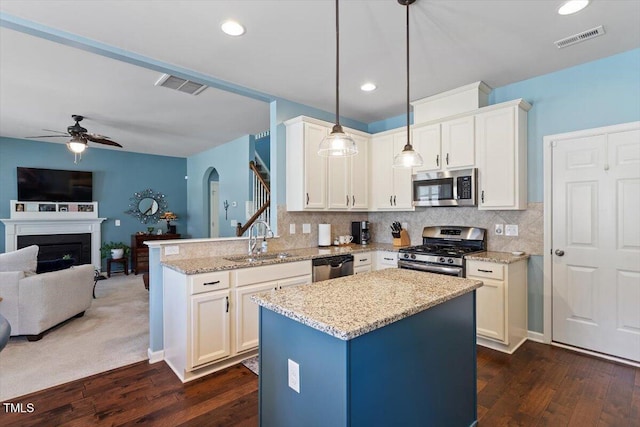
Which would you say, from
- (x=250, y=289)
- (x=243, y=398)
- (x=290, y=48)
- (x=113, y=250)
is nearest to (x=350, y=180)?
(x=290, y=48)

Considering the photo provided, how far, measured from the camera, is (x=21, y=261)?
3488 mm

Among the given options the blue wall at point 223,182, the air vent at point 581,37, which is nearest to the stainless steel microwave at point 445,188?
the air vent at point 581,37

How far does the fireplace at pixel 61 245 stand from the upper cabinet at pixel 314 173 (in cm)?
513

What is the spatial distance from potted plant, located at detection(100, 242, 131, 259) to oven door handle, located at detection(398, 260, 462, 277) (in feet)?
20.2

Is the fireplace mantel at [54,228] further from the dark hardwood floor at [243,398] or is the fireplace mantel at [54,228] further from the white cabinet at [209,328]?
the white cabinet at [209,328]

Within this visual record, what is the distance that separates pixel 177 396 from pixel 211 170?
19.3 ft

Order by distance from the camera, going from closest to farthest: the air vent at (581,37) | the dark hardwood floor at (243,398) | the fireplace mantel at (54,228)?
the dark hardwood floor at (243,398) → the air vent at (581,37) → the fireplace mantel at (54,228)

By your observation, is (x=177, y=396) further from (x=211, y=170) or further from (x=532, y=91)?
(x=211, y=170)

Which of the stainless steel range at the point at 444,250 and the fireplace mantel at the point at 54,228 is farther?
the fireplace mantel at the point at 54,228

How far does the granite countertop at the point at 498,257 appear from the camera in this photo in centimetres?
305

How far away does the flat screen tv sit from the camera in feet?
20.3

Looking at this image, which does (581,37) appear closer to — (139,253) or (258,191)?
(258,191)

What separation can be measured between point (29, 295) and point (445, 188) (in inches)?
185

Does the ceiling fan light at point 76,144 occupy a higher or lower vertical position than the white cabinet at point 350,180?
higher
